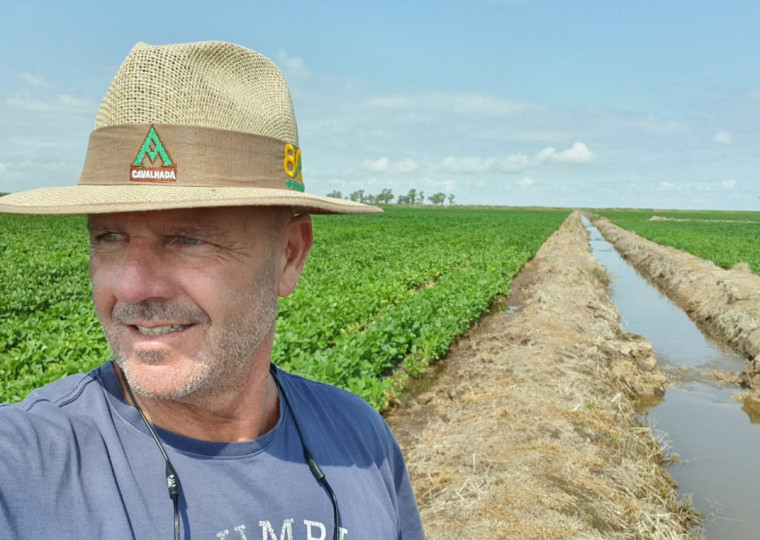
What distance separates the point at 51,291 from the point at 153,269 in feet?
39.9

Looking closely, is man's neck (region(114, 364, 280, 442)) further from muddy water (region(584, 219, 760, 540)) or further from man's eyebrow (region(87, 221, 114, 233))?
muddy water (region(584, 219, 760, 540))

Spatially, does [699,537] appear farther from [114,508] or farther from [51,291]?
[51,291]

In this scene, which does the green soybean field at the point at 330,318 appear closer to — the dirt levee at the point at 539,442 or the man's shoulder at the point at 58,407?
the dirt levee at the point at 539,442

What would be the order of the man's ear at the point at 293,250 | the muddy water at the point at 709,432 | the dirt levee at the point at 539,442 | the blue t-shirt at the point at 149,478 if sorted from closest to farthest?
1. the blue t-shirt at the point at 149,478
2. the man's ear at the point at 293,250
3. the dirt levee at the point at 539,442
4. the muddy water at the point at 709,432

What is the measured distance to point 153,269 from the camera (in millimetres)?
1348

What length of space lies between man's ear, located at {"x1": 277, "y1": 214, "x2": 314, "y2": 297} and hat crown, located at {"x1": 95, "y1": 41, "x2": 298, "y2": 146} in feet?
0.89

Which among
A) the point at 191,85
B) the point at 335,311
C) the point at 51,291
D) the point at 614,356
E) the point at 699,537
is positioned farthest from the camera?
the point at 51,291

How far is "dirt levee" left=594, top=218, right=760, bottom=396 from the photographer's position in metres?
12.0

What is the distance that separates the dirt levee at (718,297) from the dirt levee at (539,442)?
307 cm

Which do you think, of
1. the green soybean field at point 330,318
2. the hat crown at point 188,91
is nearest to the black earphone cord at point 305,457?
the hat crown at point 188,91

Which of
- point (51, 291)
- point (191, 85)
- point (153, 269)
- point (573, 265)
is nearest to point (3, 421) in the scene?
point (153, 269)

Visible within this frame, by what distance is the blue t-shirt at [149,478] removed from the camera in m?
1.09

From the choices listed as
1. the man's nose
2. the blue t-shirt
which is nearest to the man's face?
the man's nose

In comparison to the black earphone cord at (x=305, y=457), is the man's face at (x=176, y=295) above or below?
above
